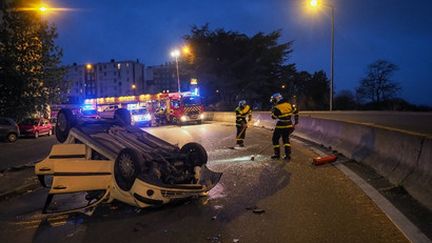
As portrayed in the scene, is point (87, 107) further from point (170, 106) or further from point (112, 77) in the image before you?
point (112, 77)

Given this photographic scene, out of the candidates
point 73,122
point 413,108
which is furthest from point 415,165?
point 413,108

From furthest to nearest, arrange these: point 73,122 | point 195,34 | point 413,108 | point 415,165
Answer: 1. point 195,34
2. point 413,108
3. point 73,122
4. point 415,165

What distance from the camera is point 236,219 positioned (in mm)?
6867

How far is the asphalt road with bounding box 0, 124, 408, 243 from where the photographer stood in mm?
6066

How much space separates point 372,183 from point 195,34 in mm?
71576

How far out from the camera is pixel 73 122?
8633 mm

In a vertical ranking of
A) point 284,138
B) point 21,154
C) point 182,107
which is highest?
point 182,107

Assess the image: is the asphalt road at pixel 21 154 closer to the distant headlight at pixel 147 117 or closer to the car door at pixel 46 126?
the car door at pixel 46 126

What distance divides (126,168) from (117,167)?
193 mm

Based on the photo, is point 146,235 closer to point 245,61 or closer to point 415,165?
point 415,165

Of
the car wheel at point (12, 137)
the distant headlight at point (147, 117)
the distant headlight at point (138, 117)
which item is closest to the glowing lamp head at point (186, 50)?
the distant headlight at point (147, 117)

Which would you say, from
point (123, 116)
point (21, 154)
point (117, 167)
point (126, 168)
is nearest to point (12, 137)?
point (21, 154)

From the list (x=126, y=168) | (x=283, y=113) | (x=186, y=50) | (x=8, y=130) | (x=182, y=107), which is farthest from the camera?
(x=186, y=50)

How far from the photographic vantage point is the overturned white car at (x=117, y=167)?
23.9 ft
